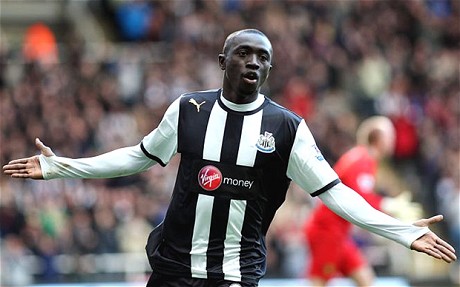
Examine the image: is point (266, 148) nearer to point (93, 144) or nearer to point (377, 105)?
point (93, 144)

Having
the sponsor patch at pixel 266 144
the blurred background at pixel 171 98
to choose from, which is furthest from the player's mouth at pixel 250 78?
the blurred background at pixel 171 98

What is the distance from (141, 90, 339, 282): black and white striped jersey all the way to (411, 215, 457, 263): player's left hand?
56 centimetres

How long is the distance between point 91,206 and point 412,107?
5696 mm

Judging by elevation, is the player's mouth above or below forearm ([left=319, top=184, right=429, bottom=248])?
above

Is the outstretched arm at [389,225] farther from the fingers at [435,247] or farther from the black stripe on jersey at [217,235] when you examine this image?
the black stripe on jersey at [217,235]

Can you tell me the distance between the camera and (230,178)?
6.45 meters

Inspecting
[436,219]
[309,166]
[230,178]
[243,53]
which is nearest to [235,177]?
[230,178]

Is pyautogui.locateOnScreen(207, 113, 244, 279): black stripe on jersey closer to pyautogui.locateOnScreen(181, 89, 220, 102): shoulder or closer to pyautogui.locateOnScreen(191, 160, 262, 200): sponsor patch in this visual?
pyautogui.locateOnScreen(191, 160, 262, 200): sponsor patch

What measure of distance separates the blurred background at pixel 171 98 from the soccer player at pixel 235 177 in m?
8.62

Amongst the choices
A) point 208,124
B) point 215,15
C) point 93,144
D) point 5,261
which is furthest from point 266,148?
point 215,15

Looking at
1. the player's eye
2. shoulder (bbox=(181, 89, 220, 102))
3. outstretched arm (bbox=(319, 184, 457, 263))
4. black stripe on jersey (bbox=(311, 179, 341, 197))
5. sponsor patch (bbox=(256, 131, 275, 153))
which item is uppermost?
the player's eye

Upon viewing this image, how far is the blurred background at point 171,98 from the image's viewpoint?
15508mm

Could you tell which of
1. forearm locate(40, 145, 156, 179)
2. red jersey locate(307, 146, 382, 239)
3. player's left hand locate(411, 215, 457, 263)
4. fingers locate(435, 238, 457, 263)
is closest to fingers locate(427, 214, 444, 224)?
player's left hand locate(411, 215, 457, 263)

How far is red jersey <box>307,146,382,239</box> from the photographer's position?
11.1 metres
